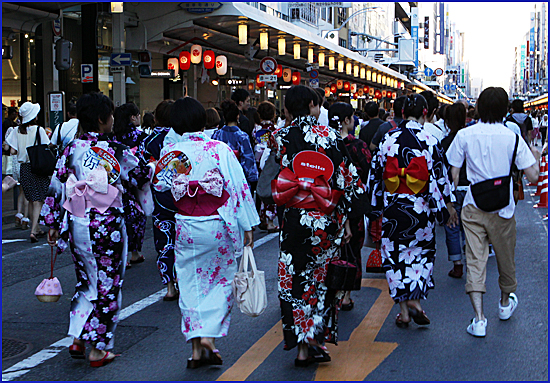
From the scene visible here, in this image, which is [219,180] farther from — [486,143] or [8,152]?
[8,152]

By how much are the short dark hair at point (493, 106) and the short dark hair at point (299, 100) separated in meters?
1.45

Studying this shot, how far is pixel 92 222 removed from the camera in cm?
418

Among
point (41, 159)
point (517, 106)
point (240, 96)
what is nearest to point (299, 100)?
point (41, 159)

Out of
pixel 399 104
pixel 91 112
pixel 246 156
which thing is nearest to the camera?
pixel 91 112

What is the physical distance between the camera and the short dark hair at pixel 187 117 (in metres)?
4.22

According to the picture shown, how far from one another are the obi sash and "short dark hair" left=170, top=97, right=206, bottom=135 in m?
0.37

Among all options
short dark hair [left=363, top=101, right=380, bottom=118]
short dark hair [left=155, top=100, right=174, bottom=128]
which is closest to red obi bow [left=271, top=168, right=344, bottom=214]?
short dark hair [left=155, top=100, right=174, bottom=128]

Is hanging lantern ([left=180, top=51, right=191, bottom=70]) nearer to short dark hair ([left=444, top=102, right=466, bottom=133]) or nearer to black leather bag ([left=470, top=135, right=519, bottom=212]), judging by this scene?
short dark hair ([left=444, top=102, right=466, bottom=133])

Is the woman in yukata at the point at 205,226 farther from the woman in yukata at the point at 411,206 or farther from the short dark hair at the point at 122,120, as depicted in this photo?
the short dark hair at the point at 122,120

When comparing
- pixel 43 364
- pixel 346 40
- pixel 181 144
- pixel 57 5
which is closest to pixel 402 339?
pixel 181 144

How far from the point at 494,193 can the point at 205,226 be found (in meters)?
2.20

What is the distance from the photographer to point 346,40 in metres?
65.6

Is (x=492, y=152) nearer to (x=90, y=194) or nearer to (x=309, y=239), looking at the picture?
(x=309, y=239)

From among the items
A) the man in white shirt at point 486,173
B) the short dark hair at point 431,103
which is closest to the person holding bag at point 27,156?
the short dark hair at point 431,103
